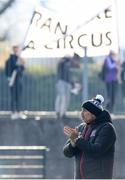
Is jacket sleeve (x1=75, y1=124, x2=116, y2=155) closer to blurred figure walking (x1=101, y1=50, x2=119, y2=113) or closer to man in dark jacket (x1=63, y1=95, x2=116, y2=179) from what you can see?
man in dark jacket (x1=63, y1=95, x2=116, y2=179)

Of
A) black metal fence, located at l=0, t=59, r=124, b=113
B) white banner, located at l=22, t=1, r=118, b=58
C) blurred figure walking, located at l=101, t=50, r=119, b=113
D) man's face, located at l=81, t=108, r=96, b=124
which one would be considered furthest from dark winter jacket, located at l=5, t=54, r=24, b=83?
man's face, located at l=81, t=108, r=96, b=124

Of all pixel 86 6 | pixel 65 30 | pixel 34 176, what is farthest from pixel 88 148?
pixel 86 6

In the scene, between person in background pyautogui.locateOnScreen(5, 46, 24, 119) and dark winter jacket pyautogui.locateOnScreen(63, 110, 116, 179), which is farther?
person in background pyautogui.locateOnScreen(5, 46, 24, 119)

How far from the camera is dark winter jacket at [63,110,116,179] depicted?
9633 mm

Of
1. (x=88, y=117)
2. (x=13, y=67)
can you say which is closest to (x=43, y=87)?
(x=13, y=67)

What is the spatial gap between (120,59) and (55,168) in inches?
88.4

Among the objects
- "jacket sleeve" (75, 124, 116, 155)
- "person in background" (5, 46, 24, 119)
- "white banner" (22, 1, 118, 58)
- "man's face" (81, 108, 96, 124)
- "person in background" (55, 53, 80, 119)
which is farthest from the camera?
"person in background" (5, 46, 24, 119)

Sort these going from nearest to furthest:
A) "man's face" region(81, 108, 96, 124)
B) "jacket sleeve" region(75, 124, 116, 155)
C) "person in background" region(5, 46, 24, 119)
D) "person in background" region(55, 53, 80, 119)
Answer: "jacket sleeve" region(75, 124, 116, 155), "man's face" region(81, 108, 96, 124), "person in background" region(55, 53, 80, 119), "person in background" region(5, 46, 24, 119)

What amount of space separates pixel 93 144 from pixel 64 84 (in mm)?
7509

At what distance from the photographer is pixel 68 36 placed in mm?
13547

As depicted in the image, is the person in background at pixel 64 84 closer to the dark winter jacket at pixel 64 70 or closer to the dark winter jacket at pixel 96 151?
the dark winter jacket at pixel 64 70

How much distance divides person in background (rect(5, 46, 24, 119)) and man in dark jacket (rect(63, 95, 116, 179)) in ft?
24.4

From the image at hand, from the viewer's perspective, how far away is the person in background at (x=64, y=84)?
1714 cm

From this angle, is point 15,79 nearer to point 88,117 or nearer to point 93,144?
point 88,117
